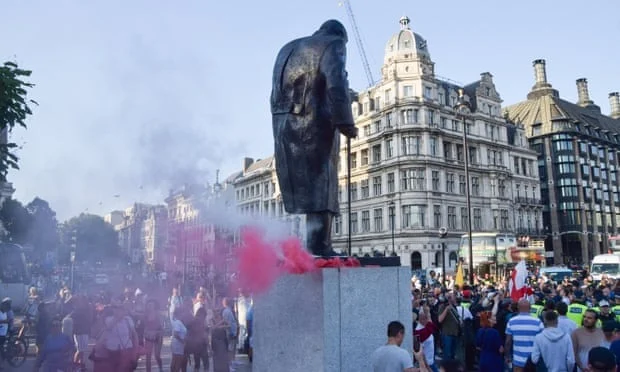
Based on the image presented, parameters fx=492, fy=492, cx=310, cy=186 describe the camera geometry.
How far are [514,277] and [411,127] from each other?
126 ft

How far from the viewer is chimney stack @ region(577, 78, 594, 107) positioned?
83938 millimetres

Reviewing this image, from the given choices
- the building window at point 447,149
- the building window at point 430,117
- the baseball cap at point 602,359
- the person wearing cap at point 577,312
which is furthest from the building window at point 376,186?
the baseball cap at point 602,359

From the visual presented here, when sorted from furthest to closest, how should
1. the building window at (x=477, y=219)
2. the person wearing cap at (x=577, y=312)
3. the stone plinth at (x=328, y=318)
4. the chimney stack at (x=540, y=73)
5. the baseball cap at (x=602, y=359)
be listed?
the chimney stack at (x=540, y=73)
the building window at (x=477, y=219)
the person wearing cap at (x=577, y=312)
the stone plinth at (x=328, y=318)
the baseball cap at (x=602, y=359)

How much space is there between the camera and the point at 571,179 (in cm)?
6538

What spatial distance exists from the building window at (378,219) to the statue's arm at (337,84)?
1875 inches

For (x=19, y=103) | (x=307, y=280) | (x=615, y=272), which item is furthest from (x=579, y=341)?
(x=615, y=272)

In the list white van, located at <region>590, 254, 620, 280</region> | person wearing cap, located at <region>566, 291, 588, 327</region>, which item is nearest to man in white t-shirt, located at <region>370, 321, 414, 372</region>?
person wearing cap, located at <region>566, 291, 588, 327</region>

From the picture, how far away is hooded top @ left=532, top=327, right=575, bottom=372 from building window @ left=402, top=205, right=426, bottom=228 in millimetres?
42277

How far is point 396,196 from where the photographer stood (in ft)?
165

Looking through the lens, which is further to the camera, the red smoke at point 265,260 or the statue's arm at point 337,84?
the statue's arm at point 337,84

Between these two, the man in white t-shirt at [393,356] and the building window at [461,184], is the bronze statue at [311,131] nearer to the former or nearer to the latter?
the man in white t-shirt at [393,356]

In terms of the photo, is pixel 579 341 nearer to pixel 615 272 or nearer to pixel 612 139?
pixel 615 272

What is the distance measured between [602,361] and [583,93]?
309 ft

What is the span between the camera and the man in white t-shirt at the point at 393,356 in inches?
181
